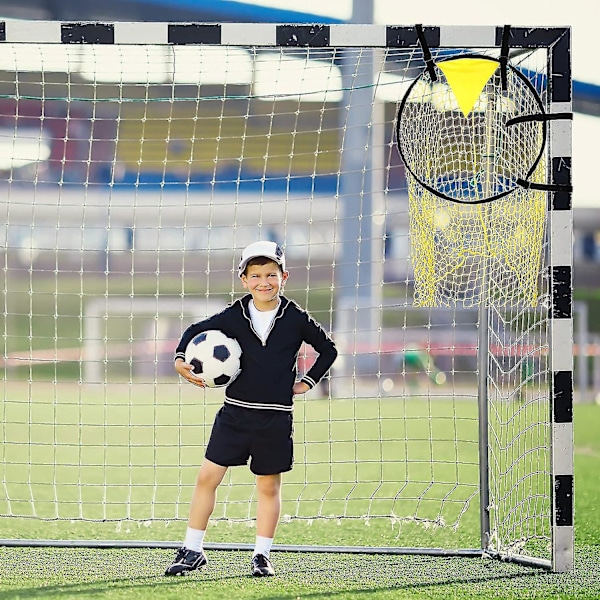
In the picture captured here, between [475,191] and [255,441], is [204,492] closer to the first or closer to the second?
[255,441]

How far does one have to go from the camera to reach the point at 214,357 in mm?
3668

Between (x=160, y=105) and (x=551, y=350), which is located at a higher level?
(x=160, y=105)

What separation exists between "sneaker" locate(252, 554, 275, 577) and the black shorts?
299 mm

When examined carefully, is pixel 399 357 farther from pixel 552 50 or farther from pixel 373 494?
pixel 552 50

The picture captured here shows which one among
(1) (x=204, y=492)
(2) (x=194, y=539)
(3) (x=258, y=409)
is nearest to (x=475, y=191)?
(3) (x=258, y=409)

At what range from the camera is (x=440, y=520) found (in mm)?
4473

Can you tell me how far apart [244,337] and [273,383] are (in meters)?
0.20

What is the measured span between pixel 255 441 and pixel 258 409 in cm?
11

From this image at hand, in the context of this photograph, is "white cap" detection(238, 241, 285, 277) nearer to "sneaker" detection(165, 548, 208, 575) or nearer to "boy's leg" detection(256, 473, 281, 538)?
"boy's leg" detection(256, 473, 281, 538)

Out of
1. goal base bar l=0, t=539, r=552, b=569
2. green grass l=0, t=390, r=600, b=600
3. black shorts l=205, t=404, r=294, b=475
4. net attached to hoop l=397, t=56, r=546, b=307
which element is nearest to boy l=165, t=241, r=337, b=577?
black shorts l=205, t=404, r=294, b=475

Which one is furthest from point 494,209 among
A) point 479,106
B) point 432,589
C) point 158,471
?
point 158,471

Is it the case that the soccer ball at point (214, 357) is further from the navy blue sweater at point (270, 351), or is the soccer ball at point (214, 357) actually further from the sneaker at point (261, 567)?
the sneaker at point (261, 567)

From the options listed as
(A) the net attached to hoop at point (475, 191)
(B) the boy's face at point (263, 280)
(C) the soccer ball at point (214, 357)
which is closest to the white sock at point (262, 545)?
(C) the soccer ball at point (214, 357)

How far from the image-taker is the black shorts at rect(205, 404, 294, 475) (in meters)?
3.71
